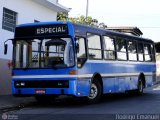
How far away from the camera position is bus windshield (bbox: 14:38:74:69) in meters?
16.7

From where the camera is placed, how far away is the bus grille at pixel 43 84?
16.6m

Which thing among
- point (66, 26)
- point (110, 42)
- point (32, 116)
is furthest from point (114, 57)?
point (32, 116)

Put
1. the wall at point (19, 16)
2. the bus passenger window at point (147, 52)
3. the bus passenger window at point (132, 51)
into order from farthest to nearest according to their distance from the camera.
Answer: the bus passenger window at point (147, 52)
the wall at point (19, 16)
the bus passenger window at point (132, 51)

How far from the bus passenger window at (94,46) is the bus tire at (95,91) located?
97 cm

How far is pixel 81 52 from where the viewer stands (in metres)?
17.2

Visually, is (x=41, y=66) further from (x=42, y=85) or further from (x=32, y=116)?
(x=32, y=116)

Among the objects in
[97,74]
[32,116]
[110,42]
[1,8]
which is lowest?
[32,116]

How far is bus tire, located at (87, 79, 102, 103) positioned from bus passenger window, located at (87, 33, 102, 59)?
0.97 meters

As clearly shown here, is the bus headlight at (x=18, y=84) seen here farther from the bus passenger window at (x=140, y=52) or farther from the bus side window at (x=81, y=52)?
the bus passenger window at (x=140, y=52)

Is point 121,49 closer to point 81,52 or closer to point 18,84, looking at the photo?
point 81,52

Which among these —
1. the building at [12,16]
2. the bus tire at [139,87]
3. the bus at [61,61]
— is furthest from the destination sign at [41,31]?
the bus tire at [139,87]

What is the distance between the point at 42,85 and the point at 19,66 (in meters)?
1.18

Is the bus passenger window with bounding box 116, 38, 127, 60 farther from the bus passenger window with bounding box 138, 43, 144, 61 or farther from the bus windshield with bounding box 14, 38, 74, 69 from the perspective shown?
the bus windshield with bounding box 14, 38, 74, 69

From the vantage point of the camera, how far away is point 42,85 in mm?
16938
